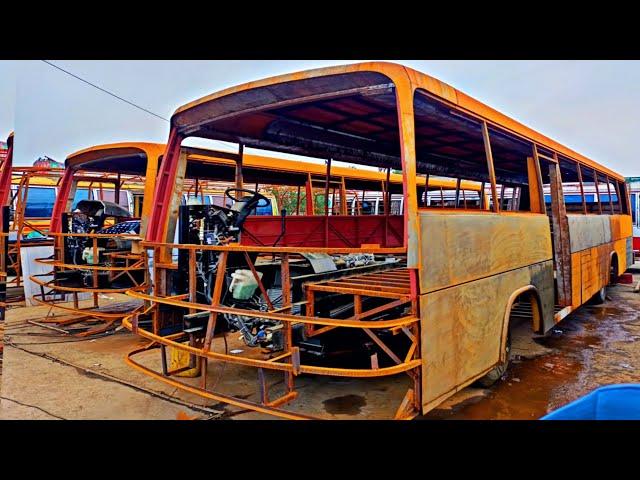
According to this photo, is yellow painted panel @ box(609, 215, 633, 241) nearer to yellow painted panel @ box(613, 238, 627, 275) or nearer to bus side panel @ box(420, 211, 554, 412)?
yellow painted panel @ box(613, 238, 627, 275)

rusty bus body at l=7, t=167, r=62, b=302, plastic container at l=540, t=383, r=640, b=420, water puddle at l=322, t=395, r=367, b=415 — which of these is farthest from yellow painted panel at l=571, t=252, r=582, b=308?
rusty bus body at l=7, t=167, r=62, b=302

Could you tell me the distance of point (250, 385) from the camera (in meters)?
4.42

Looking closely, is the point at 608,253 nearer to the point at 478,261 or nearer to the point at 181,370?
the point at 478,261

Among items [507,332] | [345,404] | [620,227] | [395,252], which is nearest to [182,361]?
[345,404]

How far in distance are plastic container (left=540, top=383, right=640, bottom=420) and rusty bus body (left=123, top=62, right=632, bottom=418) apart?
99 centimetres

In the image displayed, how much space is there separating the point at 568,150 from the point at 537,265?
7.91 feet

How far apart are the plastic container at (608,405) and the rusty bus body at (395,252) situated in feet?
3.24

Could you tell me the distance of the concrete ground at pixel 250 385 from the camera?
12.5 feet

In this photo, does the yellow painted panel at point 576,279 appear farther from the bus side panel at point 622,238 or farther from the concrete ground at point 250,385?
the bus side panel at point 622,238

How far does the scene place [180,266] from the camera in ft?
13.8

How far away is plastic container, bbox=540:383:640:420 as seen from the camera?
187cm

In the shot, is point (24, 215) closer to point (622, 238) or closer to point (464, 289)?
point (464, 289)

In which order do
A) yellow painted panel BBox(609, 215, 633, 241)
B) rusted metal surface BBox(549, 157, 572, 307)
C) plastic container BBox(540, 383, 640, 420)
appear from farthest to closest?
1. yellow painted panel BBox(609, 215, 633, 241)
2. rusted metal surface BBox(549, 157, 572, 307)
3. plastic container BBox(540, 383, 640, 420)

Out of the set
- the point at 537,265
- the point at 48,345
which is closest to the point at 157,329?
the point at 48,345
